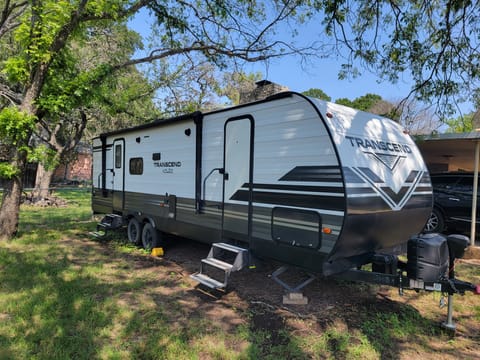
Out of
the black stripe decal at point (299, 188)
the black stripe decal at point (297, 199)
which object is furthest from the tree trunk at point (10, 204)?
the black stripe decal at point (299, 188)

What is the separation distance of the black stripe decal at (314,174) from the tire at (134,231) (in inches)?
180

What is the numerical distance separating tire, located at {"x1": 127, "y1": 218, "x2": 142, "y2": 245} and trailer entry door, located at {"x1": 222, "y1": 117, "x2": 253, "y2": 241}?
328cm

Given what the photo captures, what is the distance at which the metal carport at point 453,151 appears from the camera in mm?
7191

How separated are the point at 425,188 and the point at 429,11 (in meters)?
3.85

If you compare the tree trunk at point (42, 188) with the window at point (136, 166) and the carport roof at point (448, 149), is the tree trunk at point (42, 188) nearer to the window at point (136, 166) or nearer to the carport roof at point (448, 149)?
the window at point (136, 166)

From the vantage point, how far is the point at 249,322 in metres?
4.03

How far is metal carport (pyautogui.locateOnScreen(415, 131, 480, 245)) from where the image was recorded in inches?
283

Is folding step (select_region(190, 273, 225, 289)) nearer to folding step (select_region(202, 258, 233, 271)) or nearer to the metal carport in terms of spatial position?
folding step (select_region(202, 258, 233, 271))

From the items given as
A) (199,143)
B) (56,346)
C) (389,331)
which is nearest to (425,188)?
(389,331)

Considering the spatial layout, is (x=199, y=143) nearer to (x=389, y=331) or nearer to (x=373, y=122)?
(x=373, y=122)

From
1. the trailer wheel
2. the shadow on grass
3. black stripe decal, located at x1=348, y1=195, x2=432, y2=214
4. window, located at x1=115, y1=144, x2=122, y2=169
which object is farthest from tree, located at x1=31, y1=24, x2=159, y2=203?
black stripe decal, located at x1=348, y1=195, x2=432, y2=214

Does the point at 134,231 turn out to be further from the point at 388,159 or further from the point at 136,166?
the point at 388,159

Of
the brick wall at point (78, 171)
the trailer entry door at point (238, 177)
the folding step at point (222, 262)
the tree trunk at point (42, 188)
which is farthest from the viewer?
the brick wall at point (78, 171)

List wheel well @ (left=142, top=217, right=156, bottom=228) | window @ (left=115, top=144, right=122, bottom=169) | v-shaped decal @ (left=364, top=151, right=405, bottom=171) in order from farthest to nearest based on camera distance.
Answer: window @ (left=115, top=144, right=122, bottom=169) < wheel well @ (left=142, top=217, right=156, bottom=228) < v-shaped decal @ (left=364, top=151, right=405, bottom=171)
